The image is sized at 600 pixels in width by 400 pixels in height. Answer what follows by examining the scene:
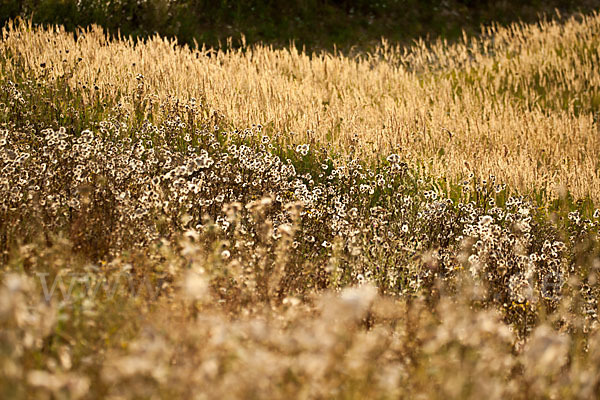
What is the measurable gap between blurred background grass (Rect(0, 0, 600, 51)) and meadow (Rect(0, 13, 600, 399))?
123 inches

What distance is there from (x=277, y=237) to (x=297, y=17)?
12.5 m

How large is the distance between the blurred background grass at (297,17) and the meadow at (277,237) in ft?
10.3

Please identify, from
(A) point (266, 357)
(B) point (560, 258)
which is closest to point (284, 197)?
(B) point (560, 258)

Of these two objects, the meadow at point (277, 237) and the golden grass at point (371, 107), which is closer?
the meadow at point (277, 237)

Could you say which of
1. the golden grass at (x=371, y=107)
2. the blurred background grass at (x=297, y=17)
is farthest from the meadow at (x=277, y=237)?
the blurred background grass at (x=297, y=17)

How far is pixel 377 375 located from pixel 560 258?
2.94 meters

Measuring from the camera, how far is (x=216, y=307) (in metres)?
2.61

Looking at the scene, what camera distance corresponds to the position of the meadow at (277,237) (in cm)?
185

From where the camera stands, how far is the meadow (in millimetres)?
1850

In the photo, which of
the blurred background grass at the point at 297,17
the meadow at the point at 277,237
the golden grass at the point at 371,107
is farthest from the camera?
the blurred background grass at the point at 297,17

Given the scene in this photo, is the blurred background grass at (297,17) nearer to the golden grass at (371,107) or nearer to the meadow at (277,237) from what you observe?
the golden grass at (371,107)

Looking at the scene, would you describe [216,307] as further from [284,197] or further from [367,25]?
[367,25]

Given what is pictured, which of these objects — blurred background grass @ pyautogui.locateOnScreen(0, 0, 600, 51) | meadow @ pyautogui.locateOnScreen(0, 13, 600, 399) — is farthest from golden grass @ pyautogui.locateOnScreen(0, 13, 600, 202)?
blurred background grass @ pyautogui.locateOnScreen(0, 0, 600, 51)

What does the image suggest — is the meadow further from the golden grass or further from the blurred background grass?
the blurred background grass
